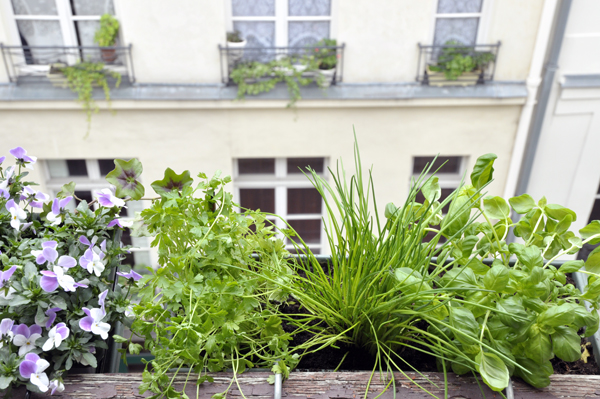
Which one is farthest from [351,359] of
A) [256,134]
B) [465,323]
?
[256,134]

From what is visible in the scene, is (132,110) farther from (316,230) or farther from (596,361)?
(596,361)

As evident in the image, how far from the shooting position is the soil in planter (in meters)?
0.81

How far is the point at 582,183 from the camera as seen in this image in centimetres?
422

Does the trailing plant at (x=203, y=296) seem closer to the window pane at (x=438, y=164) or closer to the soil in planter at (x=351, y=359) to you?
the soil in planter at (x=351, y=359)

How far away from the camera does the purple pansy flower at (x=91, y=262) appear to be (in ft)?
2.37

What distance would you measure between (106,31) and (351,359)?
352 centimetres

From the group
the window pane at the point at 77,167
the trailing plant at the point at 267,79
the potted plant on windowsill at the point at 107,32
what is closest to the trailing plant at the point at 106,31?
the potted plant on windowsill at the point at 107,32

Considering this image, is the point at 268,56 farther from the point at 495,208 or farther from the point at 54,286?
the point at 54,286

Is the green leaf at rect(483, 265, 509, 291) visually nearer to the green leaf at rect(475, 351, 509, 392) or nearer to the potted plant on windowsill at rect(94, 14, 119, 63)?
the green leaf at rect(475, 351, 509, 392)

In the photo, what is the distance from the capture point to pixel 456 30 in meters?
3.79

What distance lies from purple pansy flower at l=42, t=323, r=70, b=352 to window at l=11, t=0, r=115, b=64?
3.57 m

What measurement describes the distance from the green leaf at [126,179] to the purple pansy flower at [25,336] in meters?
0.25

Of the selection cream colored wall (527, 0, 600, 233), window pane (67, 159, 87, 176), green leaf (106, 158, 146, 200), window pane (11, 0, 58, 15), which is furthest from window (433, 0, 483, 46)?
green leaf (106, 158, 146, 200)

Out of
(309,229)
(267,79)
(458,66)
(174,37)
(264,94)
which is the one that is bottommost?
(309,229)
